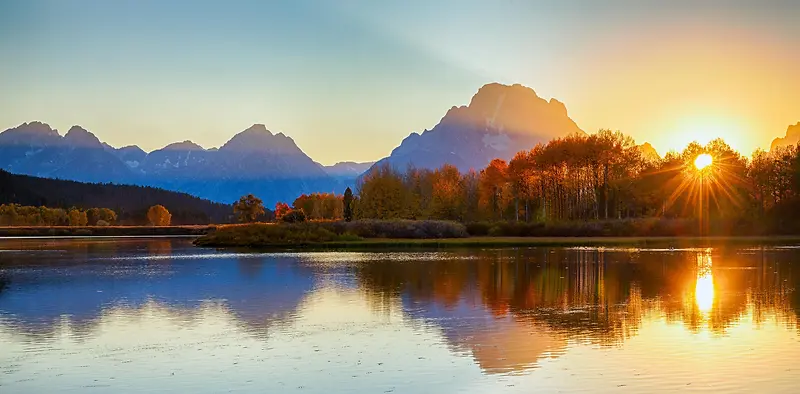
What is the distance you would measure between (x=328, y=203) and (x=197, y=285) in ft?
508

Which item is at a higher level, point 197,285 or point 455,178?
point 455,178

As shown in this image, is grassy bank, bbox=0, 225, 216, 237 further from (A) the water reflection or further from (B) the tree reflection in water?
(A) the water reflection

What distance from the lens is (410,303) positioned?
29156mm

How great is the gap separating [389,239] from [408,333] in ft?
225

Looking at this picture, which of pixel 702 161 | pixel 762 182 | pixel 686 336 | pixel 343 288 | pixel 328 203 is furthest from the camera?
pixel 328 203

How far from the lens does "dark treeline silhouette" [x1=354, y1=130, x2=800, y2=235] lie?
96875 millimetres

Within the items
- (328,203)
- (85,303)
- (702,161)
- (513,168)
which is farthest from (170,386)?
(328,203)

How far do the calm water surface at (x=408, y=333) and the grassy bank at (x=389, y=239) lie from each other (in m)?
37.4

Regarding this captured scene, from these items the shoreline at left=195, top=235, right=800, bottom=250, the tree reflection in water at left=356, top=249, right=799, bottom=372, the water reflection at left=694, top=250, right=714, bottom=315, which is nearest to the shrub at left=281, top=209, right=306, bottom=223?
the shoreline at left=195, top=235, right=800, bottom=250

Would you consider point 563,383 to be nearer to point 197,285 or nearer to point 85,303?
point 85,303

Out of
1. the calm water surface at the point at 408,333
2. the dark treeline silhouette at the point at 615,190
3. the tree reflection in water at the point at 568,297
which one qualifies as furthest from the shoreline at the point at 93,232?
the calm water surface at the point at 408,333

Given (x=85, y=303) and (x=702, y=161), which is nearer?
(x=85, y=303)

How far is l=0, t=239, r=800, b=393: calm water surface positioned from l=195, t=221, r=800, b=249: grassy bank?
37.4 m

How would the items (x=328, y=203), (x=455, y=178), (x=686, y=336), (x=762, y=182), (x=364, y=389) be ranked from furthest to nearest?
(x=328, y=203)
(x=455, y=178)
(x=762, y=182)
(x=686, y=336)
(x=364, y=389)
